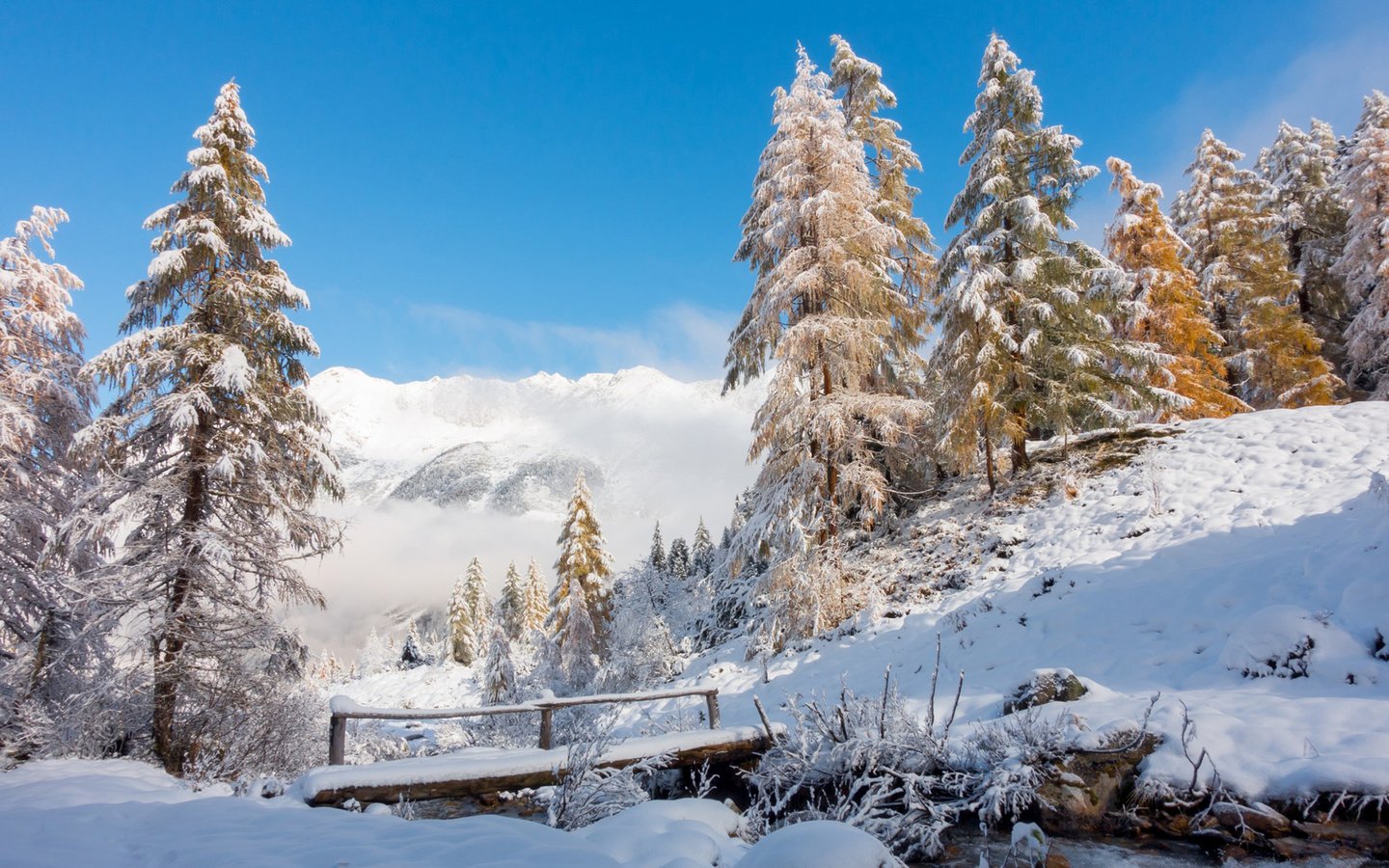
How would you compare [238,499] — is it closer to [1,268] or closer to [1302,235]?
[1,268]

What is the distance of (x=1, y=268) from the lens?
1362 centimetres

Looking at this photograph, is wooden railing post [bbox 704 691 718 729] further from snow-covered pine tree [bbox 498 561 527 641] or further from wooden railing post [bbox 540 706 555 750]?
snow-covered pine tree [bbox 498 561 527 641]

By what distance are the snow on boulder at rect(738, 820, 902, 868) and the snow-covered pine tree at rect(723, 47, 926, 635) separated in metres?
9.28

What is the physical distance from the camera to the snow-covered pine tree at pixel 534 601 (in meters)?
50.6

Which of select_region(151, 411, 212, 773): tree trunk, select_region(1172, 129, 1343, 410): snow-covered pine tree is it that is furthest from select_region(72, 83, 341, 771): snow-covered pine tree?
select_region(1172, 129, 1343, 410): snow-covered pine tree

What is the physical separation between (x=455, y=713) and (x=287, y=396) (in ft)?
26.5

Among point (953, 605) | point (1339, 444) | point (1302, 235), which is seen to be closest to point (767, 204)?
point (953, 605)

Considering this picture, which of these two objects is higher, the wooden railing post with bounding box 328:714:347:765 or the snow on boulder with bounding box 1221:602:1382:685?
the snow on boulder with bounding box 1221:602:1382:685

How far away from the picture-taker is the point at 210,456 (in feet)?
37.0

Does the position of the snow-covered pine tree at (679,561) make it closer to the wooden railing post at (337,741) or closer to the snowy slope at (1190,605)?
the snowy slope at (1190,605)

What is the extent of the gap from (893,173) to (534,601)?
145 ft

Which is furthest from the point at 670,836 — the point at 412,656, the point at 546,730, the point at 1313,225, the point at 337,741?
the point at 412,656

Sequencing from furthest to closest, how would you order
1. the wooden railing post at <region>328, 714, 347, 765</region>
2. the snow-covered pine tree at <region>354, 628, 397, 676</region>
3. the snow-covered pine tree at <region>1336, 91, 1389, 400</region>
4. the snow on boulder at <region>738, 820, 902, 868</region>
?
1. the snow-covered pine tree at <region>354, 628, 397, 676</region>
2. the snow-covered pine tree at <region>1336, 91, 1389, 400</region>
3. the wooden railing post at <region>328, 714, 347, 765</region>
4. the snow on boulder at <region>738, 820, 902, 868</region>

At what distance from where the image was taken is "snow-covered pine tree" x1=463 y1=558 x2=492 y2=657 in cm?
5881
